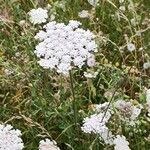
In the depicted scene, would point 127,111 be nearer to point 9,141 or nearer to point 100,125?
point 100,125

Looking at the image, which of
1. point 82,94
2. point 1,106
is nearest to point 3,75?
point 1,106

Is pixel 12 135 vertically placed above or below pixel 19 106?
below

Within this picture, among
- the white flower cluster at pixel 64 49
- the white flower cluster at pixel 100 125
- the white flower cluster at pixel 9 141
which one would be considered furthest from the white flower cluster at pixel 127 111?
the white flower cluster at pixel 9 141

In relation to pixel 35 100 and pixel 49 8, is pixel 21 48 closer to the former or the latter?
pixel 49 8

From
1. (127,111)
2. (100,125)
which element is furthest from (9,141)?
(127,111)

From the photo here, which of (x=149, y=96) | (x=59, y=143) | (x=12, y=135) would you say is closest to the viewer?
(x=12, y=135)

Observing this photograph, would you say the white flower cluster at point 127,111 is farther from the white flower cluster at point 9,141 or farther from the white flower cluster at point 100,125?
the white flower cluster at point 9,141
